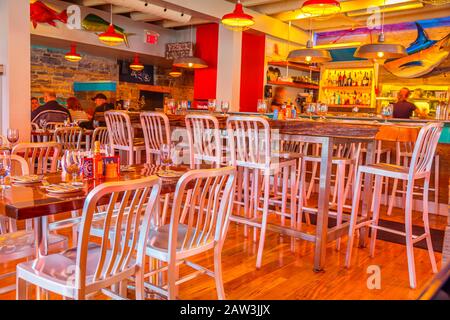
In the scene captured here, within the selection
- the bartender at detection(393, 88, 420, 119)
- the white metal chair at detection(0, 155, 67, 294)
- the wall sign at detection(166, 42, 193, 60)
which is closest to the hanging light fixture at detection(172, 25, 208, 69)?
the wall sign at detection(166, 42, 193, 60)

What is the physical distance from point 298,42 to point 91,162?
26.4ft

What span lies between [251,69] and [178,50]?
70.6 inches

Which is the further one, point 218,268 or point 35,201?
point 218,268

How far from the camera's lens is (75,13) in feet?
24.9

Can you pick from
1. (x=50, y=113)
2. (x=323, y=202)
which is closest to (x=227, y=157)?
(x=323, y=202)

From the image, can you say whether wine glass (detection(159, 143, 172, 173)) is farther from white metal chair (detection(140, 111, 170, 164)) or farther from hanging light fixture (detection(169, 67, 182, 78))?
hanging light fixture (detection(169, 67, 182, 78))

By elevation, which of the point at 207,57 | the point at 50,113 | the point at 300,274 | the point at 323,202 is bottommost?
the point at 300,274

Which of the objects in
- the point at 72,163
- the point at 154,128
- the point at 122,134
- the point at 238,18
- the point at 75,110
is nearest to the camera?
the point at 72,163

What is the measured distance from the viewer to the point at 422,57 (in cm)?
831

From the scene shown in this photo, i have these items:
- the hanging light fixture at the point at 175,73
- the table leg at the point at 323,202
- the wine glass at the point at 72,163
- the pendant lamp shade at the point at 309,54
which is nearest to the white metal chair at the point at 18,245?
the wine glass at the point at 72,163

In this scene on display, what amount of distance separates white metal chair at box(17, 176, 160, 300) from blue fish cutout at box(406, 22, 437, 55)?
8.18 meters

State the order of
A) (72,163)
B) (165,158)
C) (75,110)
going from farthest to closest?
(75,110) → (165,158) → (72,163)

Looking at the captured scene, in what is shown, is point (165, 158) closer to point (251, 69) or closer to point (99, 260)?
point (99, 260)

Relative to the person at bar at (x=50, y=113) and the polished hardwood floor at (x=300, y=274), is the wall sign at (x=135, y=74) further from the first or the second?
the polished hardwood floor at (x=300, y=274)
